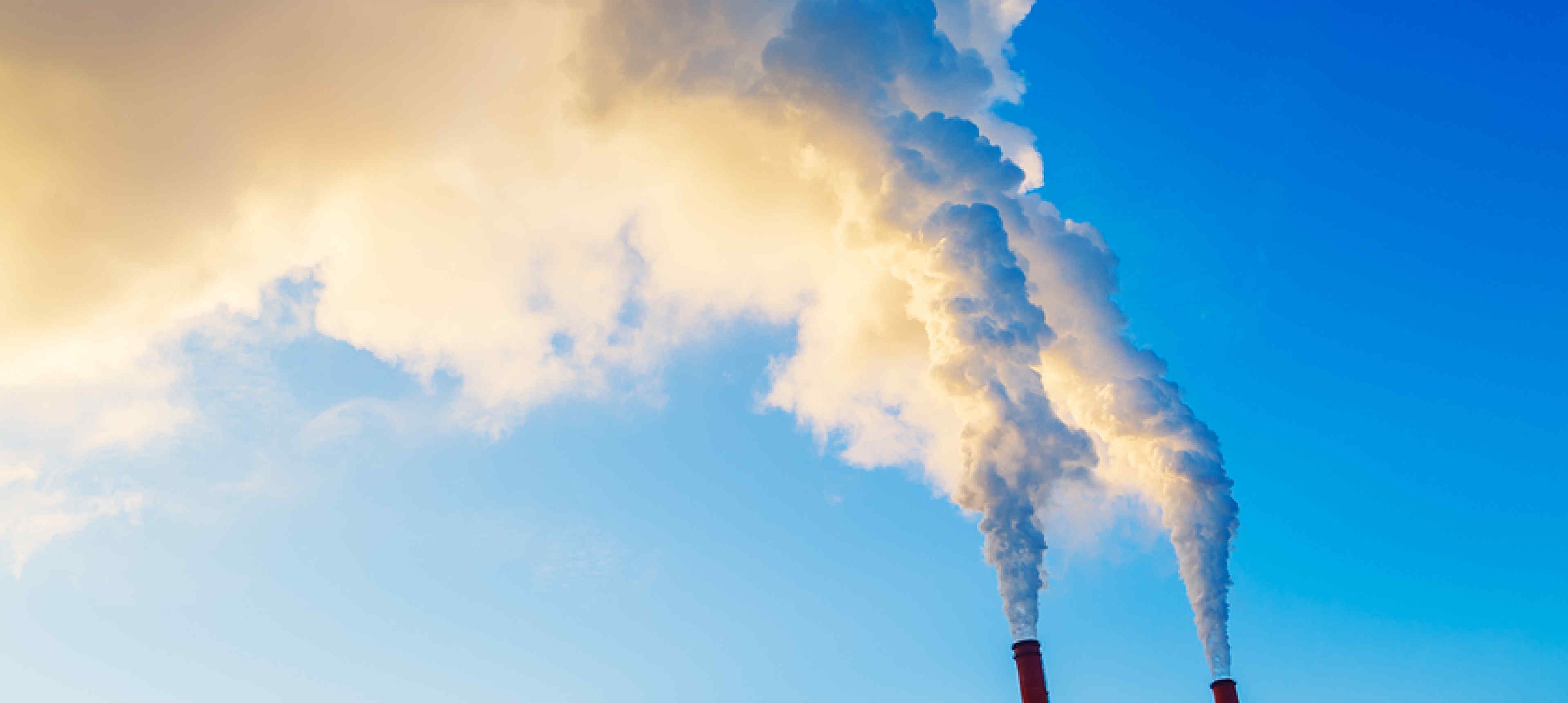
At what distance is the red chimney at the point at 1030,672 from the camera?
1481 inches

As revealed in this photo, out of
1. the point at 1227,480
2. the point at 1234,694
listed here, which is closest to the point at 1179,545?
the point at 1227,480

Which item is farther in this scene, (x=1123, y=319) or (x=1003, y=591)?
(x=1123, y=319)

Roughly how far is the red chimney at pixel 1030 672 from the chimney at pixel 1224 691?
0.18 metres

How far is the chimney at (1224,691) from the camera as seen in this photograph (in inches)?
1555

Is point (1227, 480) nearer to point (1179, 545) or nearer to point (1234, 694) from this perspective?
point (1179, 545)

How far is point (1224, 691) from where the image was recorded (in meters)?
39.6

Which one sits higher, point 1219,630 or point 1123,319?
point 1123,319

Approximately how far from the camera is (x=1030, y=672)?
125 feet

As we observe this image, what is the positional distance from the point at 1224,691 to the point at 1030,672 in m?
7.62

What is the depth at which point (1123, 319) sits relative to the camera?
161 ft

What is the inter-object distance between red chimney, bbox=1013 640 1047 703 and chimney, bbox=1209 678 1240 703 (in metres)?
0.18

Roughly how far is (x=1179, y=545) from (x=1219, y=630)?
12.8 feet

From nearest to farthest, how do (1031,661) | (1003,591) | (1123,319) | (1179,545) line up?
(1031,661) < (1003,591) < (1179,545) < (1123,319)

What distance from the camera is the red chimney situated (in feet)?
123
